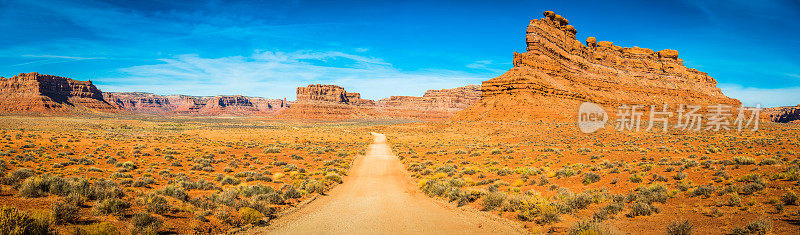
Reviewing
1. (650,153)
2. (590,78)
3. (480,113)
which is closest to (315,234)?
(650,153)

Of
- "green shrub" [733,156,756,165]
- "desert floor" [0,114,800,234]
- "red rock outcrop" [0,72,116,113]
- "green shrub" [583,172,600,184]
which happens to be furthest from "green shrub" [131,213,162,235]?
"red rock outcrop" [0,72,116,113]

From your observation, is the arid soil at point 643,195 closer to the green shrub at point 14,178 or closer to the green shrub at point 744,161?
the green shrub at point 744,161

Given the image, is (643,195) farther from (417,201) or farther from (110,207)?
(110,207)

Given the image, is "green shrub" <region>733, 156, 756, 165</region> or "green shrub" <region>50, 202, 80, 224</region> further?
"green shrub" <region>733, 156, 756, 165</region>

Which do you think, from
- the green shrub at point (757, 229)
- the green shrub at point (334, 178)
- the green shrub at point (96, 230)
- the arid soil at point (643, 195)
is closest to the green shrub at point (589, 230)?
the arid soil at point (643, 195)

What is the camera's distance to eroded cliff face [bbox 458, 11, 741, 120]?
230ft

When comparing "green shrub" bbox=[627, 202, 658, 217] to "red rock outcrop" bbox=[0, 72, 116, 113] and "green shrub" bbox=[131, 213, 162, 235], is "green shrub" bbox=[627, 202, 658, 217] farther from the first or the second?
"red rock outcrop" bbox=[0, 72, 116, 113]

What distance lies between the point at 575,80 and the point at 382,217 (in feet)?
295

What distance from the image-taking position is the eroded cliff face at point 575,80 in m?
70.1

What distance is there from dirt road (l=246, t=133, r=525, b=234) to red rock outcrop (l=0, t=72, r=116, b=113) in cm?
21044

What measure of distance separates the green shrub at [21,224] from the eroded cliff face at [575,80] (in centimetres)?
6447

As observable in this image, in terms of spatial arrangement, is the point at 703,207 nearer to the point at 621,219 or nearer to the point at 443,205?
the point at 621,219

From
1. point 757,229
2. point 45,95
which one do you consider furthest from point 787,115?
point 45,95

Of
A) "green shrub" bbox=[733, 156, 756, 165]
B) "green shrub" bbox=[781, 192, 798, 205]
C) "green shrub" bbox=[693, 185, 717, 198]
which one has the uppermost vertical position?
"green shrub" bbox=[733, 156, 756, 165]
